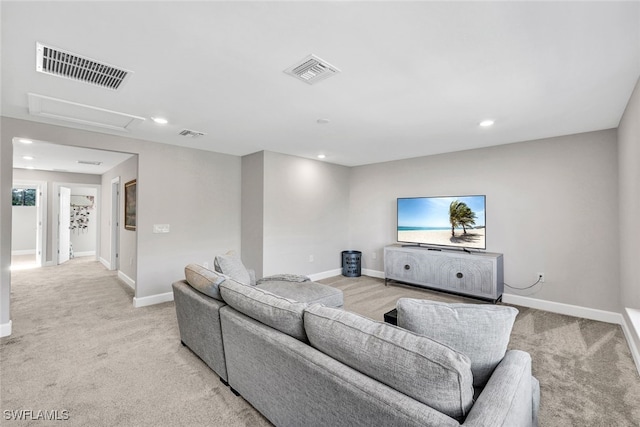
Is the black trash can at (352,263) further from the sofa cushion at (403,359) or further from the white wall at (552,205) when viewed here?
the sofa cushion at (403,359)

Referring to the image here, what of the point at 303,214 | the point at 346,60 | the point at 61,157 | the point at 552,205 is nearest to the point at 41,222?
the point at 61,157

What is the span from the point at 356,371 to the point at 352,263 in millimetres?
4611

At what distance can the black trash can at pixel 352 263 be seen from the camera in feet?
19.0

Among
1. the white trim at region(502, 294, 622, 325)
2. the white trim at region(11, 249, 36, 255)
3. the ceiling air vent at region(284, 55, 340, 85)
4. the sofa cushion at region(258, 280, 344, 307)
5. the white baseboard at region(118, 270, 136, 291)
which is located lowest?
the white trim at region(502, 294, 622, 325)

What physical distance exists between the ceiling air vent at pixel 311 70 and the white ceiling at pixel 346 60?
0.06 metres

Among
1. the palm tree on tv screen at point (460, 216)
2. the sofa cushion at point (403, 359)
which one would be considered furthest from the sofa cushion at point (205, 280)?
the palm tree on tv screen at point (460, 216)

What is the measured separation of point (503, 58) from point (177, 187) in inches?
169

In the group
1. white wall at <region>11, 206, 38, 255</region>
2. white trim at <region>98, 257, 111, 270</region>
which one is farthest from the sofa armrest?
white wall at <region>11, 206, 38, 255</region>

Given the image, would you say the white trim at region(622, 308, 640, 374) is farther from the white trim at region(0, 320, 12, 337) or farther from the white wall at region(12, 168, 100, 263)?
the white wall at region(12, 168, 100, 263)

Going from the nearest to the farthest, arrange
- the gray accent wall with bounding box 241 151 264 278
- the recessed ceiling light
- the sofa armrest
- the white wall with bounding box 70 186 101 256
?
the sofa armrest, the recessed ceiling light, the gray accent wall with bounding box 241 151 264 278, the white wall with bounding box 70 186 101 256

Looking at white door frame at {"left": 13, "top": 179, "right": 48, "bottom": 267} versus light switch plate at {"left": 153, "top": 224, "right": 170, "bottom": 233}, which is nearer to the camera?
light switch plate at {"left": 153, "top": 224, "right": 170, "bottom": 233}

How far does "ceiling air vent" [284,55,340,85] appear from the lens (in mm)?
1978

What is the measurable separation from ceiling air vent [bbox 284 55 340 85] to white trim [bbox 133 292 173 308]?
3.70 metres

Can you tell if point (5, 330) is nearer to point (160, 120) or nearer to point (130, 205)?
point (130, 205)
